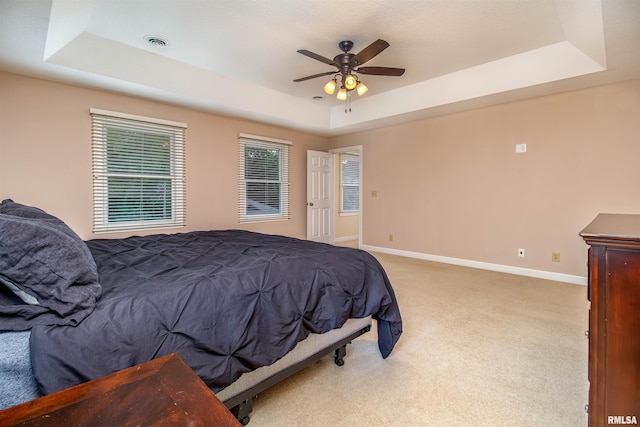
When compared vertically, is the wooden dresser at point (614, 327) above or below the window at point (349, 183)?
below

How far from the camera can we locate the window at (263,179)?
15.8 ft

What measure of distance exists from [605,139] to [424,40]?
239 centimetres

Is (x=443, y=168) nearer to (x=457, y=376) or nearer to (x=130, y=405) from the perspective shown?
(x=457, y=376)

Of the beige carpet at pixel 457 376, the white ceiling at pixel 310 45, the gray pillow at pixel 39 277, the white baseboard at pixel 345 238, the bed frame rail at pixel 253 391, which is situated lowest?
the beige carpet at pixel 457 376

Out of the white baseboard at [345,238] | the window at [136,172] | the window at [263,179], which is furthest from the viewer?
the white baseboard at [345,238]

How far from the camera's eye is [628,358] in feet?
3.07

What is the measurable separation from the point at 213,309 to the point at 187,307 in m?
0.10

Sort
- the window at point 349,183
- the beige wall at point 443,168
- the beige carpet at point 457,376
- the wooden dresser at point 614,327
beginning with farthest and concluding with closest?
the window at point 349,183 < the beige wall at point 443,168 < the beige carpet at point 457,376 < the wooden dresser at point 614,327

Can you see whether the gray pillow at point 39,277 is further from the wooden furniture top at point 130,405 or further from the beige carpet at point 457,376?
the beige carpet at point 457,376

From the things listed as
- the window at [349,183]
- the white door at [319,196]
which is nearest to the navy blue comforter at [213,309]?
the white door at [319,196]

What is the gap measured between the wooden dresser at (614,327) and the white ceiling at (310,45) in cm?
212

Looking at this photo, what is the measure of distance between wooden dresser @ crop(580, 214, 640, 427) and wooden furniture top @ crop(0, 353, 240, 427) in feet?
3.76

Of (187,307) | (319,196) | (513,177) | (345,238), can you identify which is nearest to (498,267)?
(513,177)

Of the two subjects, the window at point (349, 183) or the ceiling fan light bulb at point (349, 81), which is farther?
the window at point (349, 183)
